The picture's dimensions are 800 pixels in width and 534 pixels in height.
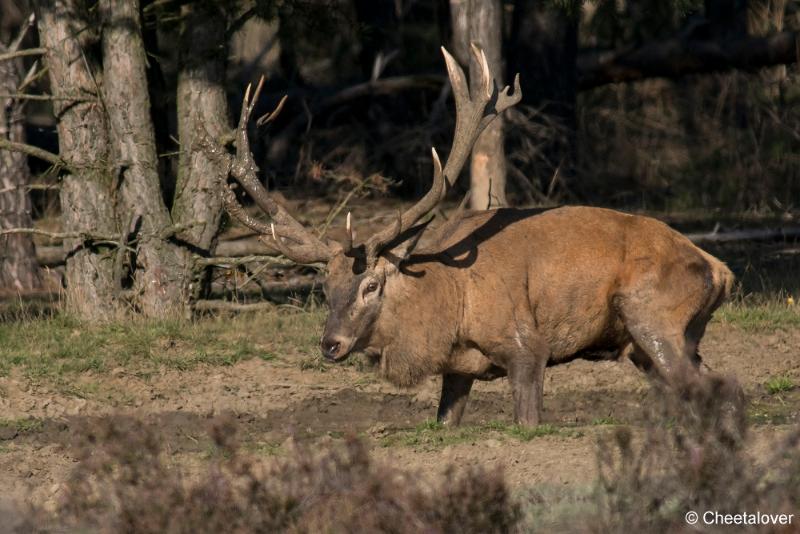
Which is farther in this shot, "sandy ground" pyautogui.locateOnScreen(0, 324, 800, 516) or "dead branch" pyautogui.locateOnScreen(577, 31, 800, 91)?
"dead branch" pyautogui.locateOnScreen(577, 31, 800, 91)

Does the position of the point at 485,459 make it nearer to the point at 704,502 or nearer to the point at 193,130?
the point at 704,502

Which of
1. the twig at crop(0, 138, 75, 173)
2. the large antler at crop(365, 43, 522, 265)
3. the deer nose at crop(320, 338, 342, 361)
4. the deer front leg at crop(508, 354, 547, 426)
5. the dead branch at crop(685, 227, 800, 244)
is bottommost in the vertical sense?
the dead branch at crop(685, 227, 800, 244)

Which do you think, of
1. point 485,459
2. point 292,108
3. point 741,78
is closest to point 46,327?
point 485,459

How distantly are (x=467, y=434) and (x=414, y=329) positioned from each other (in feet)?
2.77

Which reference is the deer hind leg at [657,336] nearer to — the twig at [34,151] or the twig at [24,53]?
the twig at [34,151]

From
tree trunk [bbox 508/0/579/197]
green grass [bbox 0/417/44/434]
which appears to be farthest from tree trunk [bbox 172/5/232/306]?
tree trunk [bbox 508/0/579/197]

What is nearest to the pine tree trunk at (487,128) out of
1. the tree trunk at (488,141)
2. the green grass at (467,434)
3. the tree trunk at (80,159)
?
the tree trunk at (488,141)

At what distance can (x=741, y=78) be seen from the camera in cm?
2230

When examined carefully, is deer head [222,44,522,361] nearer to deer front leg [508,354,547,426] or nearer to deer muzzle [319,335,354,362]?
deer muzzle [319,335,354,362]

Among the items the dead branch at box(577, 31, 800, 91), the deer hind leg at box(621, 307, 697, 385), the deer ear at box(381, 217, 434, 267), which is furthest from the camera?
the dead branch at box(577, 31, 800, 91)

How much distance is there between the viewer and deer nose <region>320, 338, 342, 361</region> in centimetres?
907

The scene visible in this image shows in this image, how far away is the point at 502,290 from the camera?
956cm

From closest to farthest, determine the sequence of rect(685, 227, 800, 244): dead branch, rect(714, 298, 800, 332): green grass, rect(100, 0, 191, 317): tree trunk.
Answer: rect(714, 298, 800, 332): green grass → rect(100, 0, 191, 317): tree trunk → rect(685, 227, 800, 244): dead branch

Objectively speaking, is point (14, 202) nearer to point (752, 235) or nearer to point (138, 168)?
point (138, 168)
